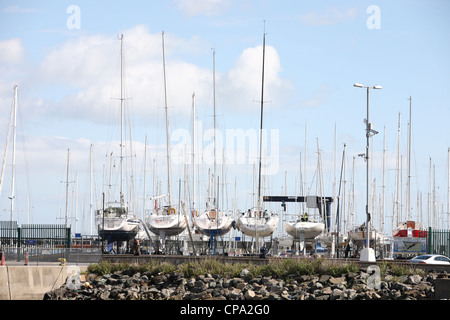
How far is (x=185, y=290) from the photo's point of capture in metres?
37.7

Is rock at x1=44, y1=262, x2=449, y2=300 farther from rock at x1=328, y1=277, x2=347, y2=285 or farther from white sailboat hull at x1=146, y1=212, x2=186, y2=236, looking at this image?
white sailboat hull at x1=146, y1=212, x2=186, y2=236

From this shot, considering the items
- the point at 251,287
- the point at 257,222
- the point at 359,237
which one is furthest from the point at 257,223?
the point at 251,287

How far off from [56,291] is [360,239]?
3421 centimetres

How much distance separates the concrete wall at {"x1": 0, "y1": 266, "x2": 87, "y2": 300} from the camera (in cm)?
3794

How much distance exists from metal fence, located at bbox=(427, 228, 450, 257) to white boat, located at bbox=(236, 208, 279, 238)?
14.5 metres

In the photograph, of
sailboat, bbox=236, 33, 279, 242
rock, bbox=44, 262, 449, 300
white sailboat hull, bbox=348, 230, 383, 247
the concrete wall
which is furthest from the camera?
white sailboat hull, bbox=348, 230, 383, 247

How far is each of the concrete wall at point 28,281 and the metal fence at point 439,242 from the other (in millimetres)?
25272

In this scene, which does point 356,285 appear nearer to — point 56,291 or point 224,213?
point 56,291

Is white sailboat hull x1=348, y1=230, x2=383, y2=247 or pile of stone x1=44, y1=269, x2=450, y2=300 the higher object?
pile of stone x1=44, y1=269, x2=450, y2=300

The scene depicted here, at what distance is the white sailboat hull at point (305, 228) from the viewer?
59500mm

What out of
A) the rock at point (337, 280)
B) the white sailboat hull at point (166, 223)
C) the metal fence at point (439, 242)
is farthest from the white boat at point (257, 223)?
the rock at point (337, 280)

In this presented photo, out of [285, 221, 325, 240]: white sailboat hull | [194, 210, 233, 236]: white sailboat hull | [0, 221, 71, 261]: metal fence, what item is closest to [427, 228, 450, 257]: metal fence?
[285, 221, 325, 240]: white sailboat hull

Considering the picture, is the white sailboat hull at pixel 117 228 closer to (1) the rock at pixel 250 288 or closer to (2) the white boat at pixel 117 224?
(2) the white boat at pixel 117 224
